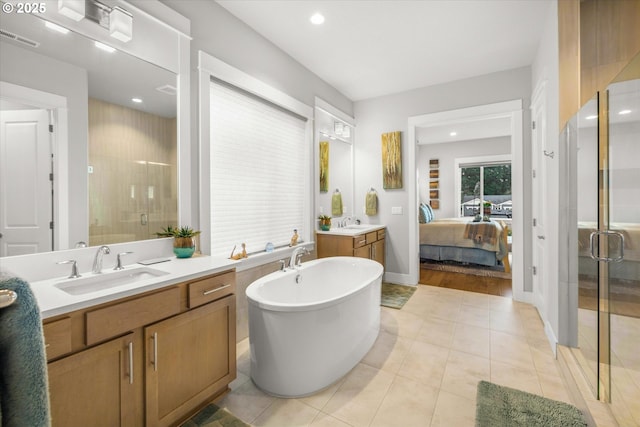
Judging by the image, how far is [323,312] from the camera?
1.84 m

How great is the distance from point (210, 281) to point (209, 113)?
1358mm

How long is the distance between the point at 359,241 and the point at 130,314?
2.63 metres

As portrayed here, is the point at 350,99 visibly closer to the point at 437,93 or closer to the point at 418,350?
the point at 437,93

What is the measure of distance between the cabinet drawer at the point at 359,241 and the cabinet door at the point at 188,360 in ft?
6.31

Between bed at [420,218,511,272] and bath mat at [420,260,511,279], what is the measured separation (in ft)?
0.35

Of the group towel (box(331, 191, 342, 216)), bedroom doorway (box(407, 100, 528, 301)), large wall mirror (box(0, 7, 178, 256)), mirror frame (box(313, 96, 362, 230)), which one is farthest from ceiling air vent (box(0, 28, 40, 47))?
bedroom doorway (box(407, 100, 528, 301))

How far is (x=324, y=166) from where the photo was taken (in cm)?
387

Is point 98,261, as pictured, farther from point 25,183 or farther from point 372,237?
point 372,237

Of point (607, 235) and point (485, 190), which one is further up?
point (485, 190)

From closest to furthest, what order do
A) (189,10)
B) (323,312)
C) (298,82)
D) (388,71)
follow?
(323,312)
(189,10)
(298,82)
(388,71)

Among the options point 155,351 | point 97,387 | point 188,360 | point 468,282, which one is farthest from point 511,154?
point 97,387

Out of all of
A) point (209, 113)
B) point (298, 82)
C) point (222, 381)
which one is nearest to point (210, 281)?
point (222, 381)

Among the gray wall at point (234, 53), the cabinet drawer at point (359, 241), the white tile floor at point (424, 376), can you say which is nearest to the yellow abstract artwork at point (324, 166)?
the gray wall at point (234, 53)

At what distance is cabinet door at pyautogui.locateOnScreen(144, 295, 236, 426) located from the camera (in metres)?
1.40
